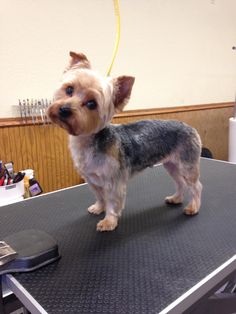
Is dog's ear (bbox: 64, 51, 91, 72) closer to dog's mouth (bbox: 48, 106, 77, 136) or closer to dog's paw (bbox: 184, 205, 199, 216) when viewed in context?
dog's mouth (bbox: 48, 106, 77, 136)

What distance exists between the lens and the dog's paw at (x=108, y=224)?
916 mm

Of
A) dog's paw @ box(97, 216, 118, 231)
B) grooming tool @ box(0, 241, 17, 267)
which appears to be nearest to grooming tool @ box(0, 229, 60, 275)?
grooming tool @ box(0, 241, 17, 267)

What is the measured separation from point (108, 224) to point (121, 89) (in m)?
0.40

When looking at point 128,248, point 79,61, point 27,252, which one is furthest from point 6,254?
point 79,61

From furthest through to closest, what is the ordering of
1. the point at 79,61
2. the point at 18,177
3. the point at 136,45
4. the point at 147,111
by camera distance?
the point at 147,111
the point at 136,45
the point at 18,177
the point at 79,61

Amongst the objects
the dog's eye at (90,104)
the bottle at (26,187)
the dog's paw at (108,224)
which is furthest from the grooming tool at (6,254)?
the bottle at (26,187)

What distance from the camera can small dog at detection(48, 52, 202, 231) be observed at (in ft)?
2.61

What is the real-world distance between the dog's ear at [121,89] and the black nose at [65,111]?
14 centimetres

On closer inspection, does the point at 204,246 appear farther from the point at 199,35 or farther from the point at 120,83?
the point at 199,35

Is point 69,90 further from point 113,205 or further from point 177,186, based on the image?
point 177,186

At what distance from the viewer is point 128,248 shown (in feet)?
2.66

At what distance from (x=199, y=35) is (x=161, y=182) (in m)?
1.89

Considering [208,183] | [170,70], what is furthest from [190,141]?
[170,70]

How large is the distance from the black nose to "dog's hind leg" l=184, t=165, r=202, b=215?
48 centimetres
